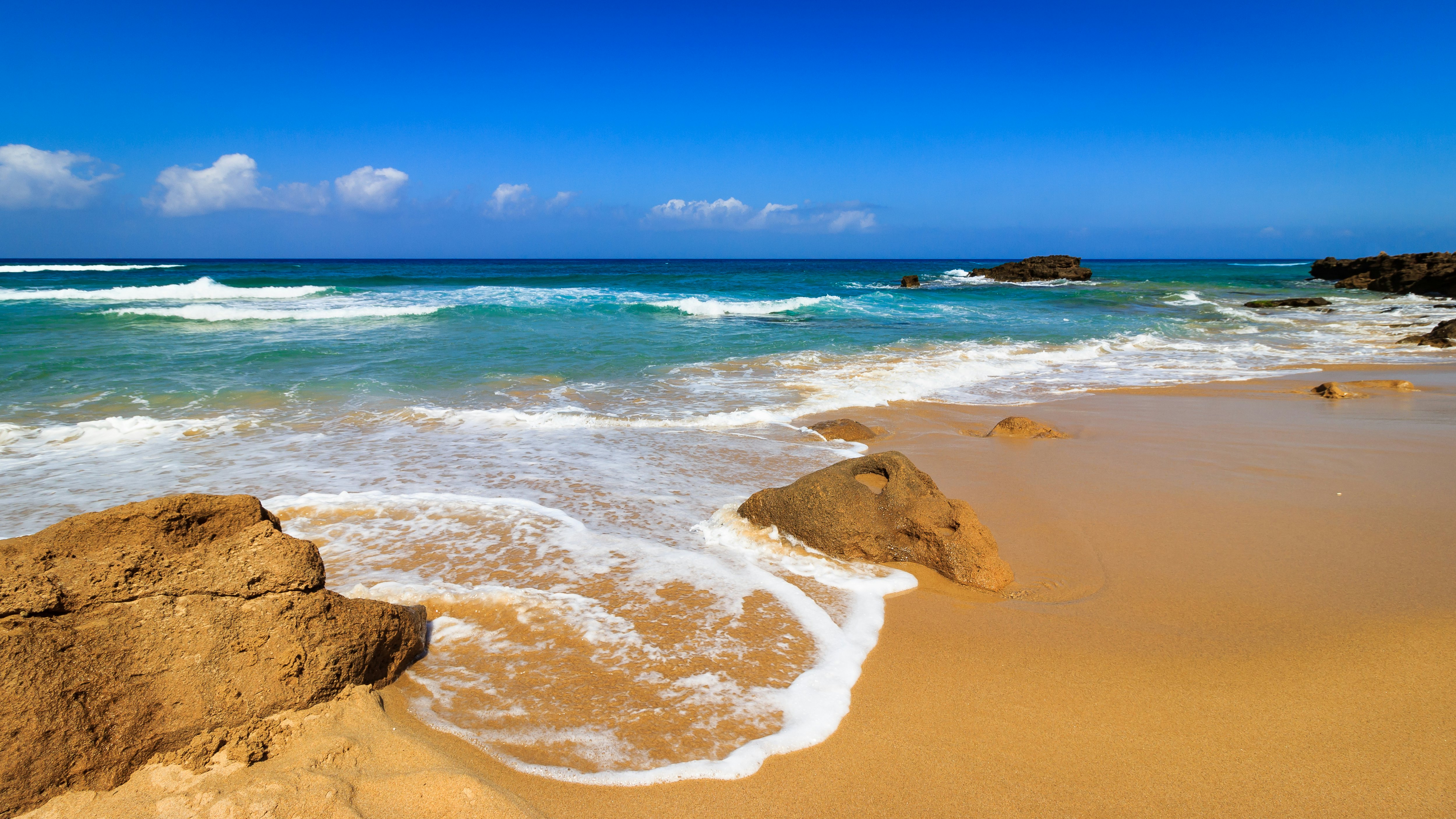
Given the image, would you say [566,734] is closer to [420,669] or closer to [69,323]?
[420,669]

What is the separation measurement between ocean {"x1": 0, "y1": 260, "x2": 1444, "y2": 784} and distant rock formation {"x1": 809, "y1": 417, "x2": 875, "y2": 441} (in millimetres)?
229

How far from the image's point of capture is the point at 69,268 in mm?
47406

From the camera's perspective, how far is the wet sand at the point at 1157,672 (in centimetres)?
207

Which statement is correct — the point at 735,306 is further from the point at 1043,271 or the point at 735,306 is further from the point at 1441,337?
the point at 1043,271

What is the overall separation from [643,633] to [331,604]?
1.18 m

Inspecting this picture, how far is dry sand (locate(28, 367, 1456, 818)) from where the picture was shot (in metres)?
2.06

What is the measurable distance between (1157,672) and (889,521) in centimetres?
137

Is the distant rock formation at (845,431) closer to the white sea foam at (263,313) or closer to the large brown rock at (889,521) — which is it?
the large brown rock at (889,521)

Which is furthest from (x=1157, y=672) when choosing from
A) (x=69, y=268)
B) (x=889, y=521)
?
(x=69, y=268)

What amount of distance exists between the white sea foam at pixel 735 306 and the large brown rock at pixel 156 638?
68.1ft

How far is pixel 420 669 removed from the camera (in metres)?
2.64

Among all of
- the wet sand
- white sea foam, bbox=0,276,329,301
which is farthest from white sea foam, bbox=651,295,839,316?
the wet sand

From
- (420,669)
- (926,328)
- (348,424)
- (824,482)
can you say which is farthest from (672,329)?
(420,669)

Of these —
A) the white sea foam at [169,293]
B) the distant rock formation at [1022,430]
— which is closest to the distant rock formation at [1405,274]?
the distant rock formation at [1022,430]
